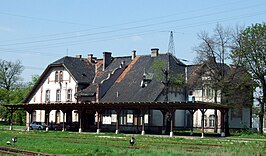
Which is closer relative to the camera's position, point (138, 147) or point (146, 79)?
point (138, 147)

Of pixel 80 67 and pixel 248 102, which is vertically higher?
pixel 80 67

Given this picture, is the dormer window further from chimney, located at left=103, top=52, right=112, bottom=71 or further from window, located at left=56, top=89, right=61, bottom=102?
window, located at left=56, top=89, right=61, bottom=102

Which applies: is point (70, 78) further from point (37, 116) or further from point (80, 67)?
point (37, 116)

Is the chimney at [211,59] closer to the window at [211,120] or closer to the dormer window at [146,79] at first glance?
the dormer window at [146,79]

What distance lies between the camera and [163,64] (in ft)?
217

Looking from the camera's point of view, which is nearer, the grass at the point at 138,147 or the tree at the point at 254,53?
the grass at the point at 138,147

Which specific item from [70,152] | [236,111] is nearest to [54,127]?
[236,111]

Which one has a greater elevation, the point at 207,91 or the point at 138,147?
the point at 207,91

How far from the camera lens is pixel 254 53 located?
5509 centimetres

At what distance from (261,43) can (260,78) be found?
12.6 feet

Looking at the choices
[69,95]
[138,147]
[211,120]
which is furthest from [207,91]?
[138,147]

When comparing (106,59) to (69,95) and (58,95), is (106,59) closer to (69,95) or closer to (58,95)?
(69,95)

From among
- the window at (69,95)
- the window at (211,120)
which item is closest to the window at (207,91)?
the window at (211,120)

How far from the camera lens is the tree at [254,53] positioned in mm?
54594
